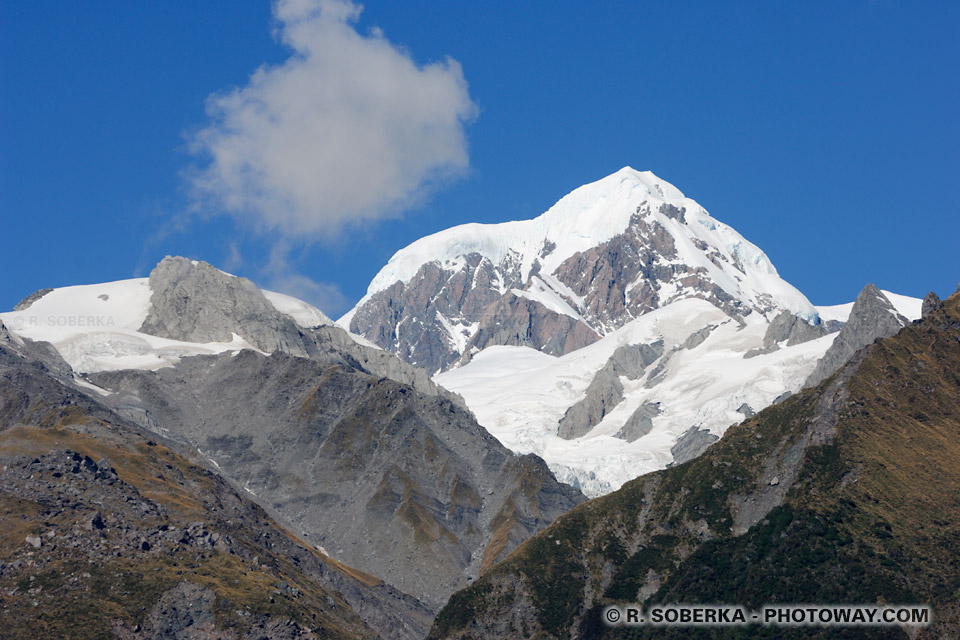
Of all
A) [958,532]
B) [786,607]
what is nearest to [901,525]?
[958,532]

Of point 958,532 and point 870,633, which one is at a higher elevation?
point 958,532

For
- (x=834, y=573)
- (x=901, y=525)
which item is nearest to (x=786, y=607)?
(x=834, y=573)

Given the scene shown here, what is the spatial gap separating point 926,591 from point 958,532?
15692mm

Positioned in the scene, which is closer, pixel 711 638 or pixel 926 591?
pixel 926 591

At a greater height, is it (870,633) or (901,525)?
(901,525)

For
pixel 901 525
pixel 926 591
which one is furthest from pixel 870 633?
pixel 901 525

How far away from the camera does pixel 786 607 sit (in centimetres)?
19400

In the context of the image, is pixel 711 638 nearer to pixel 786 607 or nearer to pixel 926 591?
pixel 786 607

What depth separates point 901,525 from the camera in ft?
655

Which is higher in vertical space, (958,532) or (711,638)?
(958,532)

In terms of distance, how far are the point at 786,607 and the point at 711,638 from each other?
38.6 feet

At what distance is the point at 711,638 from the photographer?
197875 millimetres

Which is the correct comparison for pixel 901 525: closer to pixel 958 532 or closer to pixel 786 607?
pixel 958 532

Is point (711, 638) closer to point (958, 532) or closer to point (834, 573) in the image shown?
point (834, 573)
